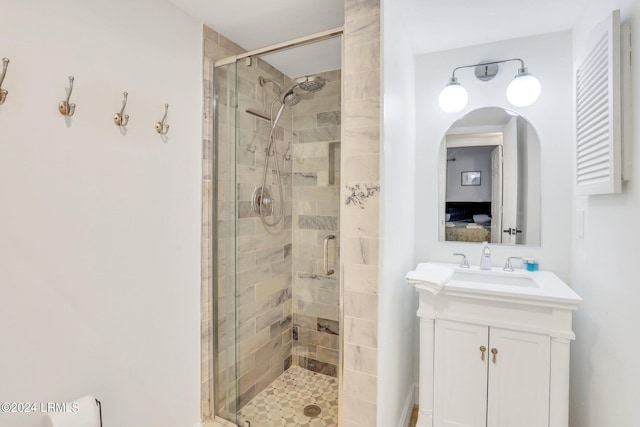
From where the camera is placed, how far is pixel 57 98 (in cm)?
120

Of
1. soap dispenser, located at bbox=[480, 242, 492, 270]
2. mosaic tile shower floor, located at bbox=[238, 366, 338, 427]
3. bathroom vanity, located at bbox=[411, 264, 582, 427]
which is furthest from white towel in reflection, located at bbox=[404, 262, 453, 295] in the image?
mosaic tile shower floor, located at bbox=[238, 366, 338, 427]

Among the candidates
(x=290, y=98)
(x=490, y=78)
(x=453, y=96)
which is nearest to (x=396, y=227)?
(x=453, y=96)

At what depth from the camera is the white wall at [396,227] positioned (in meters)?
1.46

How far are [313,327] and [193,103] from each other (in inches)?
66.5

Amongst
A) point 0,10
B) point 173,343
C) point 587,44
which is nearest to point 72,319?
point 173,343

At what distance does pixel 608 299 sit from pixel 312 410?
173 centimetres

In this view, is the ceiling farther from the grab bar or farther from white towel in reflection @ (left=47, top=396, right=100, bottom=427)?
white towel in reflection @ (left=47, top=396, right=100, bottom=427)

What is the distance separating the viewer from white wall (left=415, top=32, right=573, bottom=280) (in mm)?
1891

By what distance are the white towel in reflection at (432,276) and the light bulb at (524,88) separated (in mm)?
1127

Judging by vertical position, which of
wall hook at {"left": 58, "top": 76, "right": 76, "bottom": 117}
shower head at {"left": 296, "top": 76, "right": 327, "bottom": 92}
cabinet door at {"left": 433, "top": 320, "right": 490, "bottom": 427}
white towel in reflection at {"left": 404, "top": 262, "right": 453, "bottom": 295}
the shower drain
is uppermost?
shower head at {"left": 296, "top": 76, "right": 327, "bottom": 92}

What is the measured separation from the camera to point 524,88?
185 cm

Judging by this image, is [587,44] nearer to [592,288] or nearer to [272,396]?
[592,288]

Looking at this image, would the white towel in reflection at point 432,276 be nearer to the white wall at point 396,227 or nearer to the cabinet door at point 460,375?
the white wall at point 396,227

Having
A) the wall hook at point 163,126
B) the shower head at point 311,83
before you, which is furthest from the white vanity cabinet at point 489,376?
the wall hook at point 163,126
